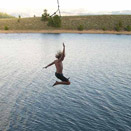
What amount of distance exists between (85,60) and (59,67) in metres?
45.1

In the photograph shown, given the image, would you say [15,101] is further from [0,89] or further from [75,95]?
[75,95]

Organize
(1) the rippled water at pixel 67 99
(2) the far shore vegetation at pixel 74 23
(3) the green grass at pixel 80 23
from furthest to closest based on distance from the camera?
(3) the green grass at pixel 80 23 < (2) the far shore vegetation at pixel 74 23 < (1) the rippled water at pixel 67 99

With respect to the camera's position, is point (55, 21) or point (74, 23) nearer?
point (55, 21)

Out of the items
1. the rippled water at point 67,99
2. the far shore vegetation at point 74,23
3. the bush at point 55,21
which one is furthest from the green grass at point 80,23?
the rippled water at point 67,99

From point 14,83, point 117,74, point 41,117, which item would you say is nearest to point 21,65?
point 14,83

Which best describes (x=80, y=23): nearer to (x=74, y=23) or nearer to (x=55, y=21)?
(x=74, y=23)

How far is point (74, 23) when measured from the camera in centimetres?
17888

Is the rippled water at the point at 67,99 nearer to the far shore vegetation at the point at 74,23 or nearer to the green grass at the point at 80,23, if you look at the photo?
the far shore vegetation at the point at 74,23

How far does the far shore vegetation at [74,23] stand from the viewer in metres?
159

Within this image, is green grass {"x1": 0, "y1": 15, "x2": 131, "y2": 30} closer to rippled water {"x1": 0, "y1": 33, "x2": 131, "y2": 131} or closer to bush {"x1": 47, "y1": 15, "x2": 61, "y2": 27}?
bush {"x1": 47, "y1": 15, "x2": 61, "y2": 27}

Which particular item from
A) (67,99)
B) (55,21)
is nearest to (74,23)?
(55,21)

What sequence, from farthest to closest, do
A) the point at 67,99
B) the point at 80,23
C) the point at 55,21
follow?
the point at 80,23, the point at 55,21, the point at 67,99

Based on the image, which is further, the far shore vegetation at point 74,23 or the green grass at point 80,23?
the green grass at point 80,23

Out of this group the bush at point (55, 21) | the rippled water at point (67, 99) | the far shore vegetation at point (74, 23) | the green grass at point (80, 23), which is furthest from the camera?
the green grass at point (80, 23)
